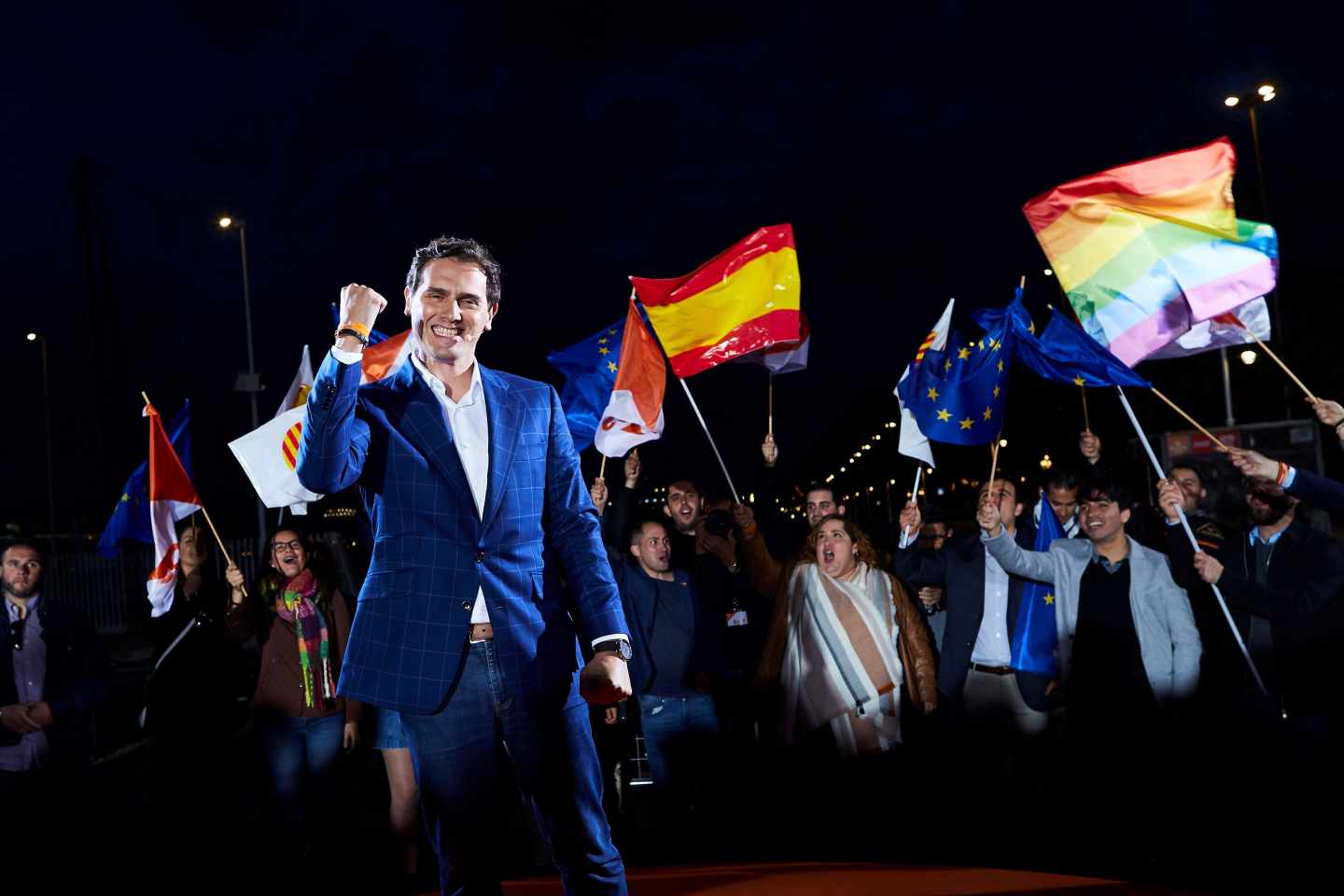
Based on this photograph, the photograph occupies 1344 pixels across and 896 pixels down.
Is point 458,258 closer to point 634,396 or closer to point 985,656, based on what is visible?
point 985,656

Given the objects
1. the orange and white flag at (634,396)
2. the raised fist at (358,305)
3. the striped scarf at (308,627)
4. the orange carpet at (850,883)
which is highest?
the orange and white flag at (634,396)

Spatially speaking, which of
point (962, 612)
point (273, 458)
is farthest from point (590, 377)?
point (962, 612)

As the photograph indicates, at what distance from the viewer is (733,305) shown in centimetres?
896

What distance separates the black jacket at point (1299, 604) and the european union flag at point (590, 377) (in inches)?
191

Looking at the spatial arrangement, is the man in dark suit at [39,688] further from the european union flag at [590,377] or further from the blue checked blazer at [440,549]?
the european union flag at [590,377]

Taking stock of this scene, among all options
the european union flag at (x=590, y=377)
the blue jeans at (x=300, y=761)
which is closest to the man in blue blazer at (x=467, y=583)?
the blue jeans at (x=300, y=761)

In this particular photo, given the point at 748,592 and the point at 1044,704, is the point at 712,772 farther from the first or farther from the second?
the point at 1044,704

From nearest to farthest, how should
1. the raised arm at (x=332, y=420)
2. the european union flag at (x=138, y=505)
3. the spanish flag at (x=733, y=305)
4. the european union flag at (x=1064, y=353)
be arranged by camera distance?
the raised arm at (x=332, y=420), the european union flag at (x=1064, y=353), the spanish flag at (x=733, y=305), the european union flag at (x=138, y=505)

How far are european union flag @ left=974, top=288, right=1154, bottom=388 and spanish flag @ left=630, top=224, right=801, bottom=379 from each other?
1.64 meters

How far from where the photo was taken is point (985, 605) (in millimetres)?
7145

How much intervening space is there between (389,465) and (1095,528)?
4.78 metres

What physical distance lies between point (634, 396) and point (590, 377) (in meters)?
0.66

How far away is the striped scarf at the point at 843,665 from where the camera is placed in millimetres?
6492

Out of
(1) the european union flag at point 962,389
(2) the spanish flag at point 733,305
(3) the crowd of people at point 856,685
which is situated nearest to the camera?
(3) the crowd of people at point 856,685
